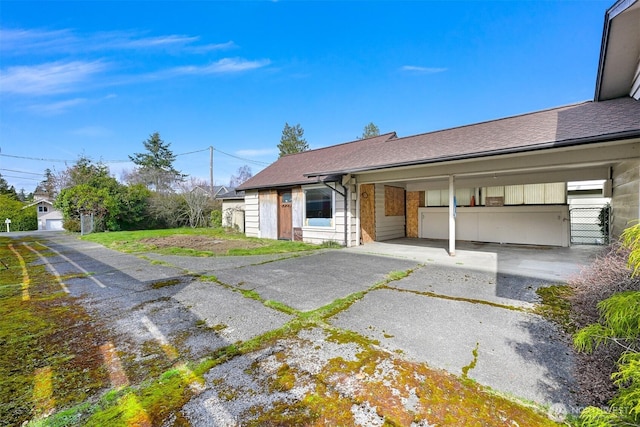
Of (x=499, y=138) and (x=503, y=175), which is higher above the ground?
(x=499, y=138)

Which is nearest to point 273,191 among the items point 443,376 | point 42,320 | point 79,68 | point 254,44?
point 254,44

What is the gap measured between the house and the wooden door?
0.13ft

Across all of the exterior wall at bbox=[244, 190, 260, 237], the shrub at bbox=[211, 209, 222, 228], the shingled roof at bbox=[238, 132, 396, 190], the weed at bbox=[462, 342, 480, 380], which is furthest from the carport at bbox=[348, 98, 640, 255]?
the shrub at bbox=[211, 209, 222, 228]

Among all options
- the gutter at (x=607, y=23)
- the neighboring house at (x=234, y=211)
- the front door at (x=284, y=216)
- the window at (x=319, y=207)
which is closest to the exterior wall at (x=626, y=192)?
the gutter at (x=607, y=23)

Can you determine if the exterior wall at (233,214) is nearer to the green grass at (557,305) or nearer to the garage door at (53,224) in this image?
the green grass at (557,305)

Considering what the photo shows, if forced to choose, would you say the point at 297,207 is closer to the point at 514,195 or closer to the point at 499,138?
the point at 499,138

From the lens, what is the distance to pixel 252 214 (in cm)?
1252

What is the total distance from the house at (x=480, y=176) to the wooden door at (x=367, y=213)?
0.04m

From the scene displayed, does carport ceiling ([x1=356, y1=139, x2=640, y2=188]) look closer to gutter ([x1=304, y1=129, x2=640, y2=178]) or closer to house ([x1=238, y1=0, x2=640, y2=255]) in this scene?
house ([x1=238, y1=0, x2=640, y2=255])

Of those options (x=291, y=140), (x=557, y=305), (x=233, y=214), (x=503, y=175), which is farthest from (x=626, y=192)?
(x=291, y=140)

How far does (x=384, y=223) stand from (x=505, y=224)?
4350 mm

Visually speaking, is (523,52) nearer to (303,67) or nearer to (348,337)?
(303,67)

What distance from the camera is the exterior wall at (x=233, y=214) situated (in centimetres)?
1489

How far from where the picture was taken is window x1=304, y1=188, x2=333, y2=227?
31.3 ft
